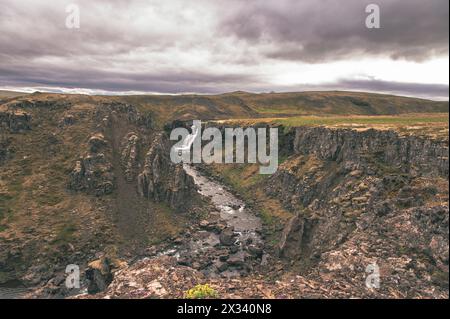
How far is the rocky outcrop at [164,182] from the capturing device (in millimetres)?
105938

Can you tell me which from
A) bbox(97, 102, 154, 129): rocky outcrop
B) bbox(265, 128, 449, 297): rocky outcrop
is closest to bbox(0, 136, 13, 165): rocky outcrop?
bbox(97, 102, 154, 129): rocky outcrop

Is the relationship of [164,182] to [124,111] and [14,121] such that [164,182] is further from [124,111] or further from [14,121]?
[14,121]

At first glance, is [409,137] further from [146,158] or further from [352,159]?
[146,158]

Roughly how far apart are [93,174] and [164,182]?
2584 cm

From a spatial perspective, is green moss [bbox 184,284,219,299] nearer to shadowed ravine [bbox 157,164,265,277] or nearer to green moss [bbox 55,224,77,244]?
shadowed ravine [bbox 157,164,265,277]

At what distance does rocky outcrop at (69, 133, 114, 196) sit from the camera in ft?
344

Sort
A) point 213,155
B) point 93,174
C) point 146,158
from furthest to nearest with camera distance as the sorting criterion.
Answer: point 213,155
point 146,158
point 93,174

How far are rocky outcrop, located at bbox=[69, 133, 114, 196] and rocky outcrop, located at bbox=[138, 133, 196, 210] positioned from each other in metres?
12.0

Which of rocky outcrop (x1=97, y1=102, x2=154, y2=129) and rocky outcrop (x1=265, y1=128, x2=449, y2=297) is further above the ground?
rocky outcrop (x1=97, y1=102, x2=154, y2=129)

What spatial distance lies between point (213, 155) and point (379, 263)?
12911 centimetres

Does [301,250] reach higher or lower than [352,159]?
lower

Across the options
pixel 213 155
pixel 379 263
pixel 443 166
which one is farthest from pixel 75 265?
pixel 213 155

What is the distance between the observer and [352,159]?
91.0 metres

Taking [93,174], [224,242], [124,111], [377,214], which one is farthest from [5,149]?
[377,214]
